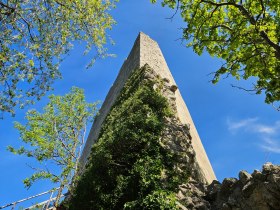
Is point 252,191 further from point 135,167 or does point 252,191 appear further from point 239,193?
point 135,167

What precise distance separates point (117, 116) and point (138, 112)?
1.86 metres

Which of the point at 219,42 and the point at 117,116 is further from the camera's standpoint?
the point at 117,116

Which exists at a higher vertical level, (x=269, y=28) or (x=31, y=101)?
(x=269, y=28)

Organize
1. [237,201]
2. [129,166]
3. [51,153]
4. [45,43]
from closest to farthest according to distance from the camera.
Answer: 1. [237,201]
2. [45,43]
3. [129,166]
4. [51,153]

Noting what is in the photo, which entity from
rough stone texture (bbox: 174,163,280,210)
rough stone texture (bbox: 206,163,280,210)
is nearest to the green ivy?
rough stone texture (bbox: 174,163,280,210)

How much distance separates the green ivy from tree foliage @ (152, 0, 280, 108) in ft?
8.58

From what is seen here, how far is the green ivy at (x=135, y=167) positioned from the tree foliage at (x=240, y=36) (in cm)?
262

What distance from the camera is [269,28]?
386 inches

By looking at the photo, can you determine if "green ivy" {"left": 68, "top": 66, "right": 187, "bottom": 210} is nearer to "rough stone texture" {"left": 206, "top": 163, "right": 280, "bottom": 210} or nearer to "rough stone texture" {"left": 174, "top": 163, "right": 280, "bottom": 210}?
"rough stone texture" {"left": 174, "top": 163, "right": 280, "bottom": 210}

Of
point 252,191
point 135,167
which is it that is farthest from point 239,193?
point 135,167

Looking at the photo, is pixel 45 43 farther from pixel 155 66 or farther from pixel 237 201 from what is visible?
pixel 155 66

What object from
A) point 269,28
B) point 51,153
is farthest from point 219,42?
point 51,153

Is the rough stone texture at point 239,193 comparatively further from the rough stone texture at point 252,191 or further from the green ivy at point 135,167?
the green ivy at point 135,167

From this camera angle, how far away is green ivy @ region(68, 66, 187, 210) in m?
9.12
